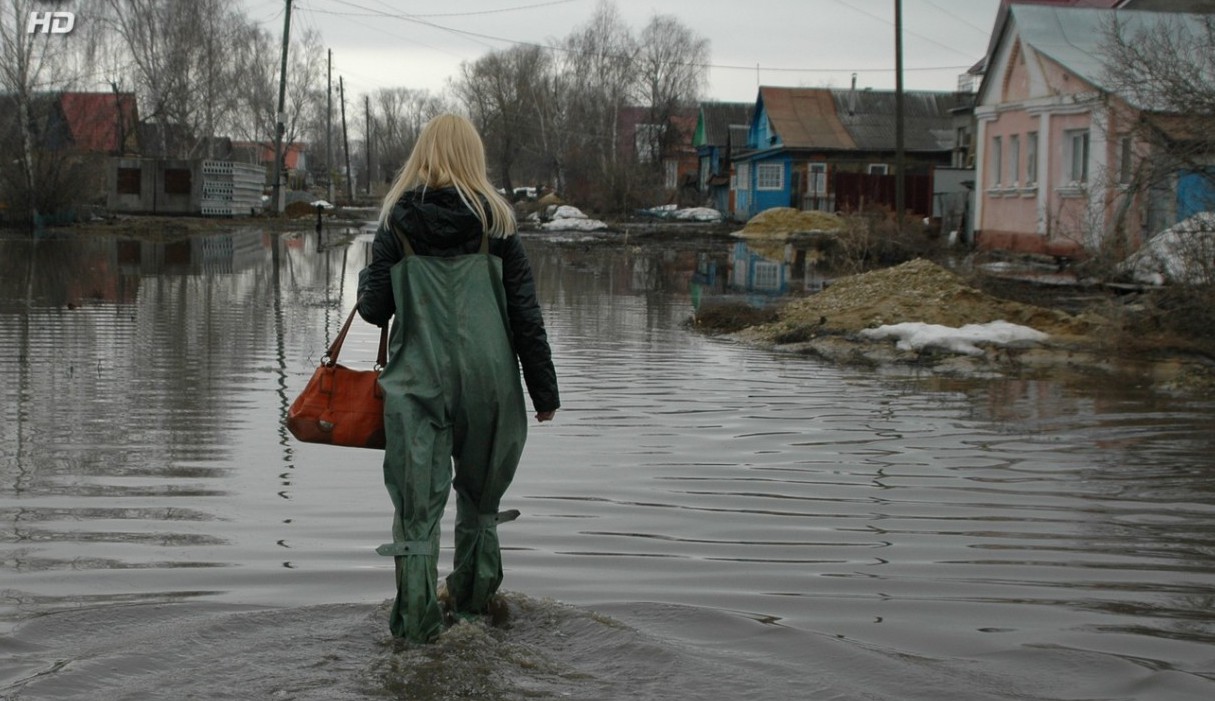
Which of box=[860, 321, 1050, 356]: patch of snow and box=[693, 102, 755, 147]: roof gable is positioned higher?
box=[693, 102, 755, 147]: roof gable

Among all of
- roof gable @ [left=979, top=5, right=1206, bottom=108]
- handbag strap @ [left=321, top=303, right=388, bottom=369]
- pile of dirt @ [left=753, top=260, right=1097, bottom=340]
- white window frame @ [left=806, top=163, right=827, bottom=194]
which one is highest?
roof gable @ [left=979, top=5, right=1206, bottom=108]

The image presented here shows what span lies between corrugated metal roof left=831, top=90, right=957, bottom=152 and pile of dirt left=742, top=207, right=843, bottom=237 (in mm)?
11297

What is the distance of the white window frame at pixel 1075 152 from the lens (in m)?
30.7

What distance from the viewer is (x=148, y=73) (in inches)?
2456

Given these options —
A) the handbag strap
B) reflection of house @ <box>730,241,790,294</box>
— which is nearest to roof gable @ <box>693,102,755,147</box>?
reflection of house @ <box>730,241,790,294</box>

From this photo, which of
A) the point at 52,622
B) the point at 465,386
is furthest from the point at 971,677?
the point at 52,622

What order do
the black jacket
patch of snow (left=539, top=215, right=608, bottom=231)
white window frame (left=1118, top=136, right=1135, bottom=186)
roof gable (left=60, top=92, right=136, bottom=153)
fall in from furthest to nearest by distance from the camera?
patch of snow (left=539, top=215, right=608, bottom=231) < roof gable (left=60, top=92, right=136, bottom=153) < white window frame (left=1118, top=136, right=1135, bottom=186) < the black jacket

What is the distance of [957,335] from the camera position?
1480 centimetres

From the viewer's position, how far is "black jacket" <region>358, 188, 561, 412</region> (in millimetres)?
4871

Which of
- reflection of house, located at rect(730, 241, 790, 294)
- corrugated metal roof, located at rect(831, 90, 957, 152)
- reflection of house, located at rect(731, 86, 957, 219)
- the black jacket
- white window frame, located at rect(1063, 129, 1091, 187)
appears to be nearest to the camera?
the black jacket

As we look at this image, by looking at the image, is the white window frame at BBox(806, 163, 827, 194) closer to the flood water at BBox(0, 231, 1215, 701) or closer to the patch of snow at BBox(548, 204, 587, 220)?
the patch of snow at BBox(548, 204, 587, 220)

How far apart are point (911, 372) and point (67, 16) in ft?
154

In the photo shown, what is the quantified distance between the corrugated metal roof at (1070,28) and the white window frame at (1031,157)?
2.00 meters

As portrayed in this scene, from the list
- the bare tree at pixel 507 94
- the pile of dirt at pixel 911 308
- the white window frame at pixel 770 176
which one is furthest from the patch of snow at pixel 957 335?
the bare tree at pixel 507 94
